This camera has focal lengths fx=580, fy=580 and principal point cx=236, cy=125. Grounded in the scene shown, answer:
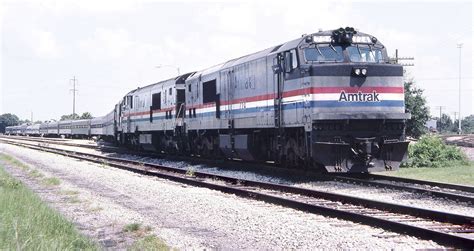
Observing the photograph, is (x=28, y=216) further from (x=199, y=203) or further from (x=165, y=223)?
(x=199, y=203)

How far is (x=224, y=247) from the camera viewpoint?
7863mm

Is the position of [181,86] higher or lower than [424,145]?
higher

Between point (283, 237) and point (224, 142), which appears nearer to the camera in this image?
point (283, 237)

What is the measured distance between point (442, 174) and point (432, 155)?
190 inches

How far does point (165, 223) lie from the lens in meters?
10.1

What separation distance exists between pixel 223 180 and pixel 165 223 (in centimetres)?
739

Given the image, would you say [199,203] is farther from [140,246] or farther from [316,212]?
[140,246]

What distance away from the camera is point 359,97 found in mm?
16109

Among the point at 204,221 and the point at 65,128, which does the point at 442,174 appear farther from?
the point at 65,128

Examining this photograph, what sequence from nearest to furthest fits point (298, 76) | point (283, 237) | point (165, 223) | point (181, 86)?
point (283, 237) → point (165, 223) → point (298, 76) → point (181, 86)

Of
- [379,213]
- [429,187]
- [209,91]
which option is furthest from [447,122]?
[379,213]

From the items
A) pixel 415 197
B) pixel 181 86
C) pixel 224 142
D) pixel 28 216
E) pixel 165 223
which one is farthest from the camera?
pixel 181 86

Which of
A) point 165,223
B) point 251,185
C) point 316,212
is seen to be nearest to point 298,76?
point 251,185

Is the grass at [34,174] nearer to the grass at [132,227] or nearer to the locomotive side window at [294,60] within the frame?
the locomotive side window at [294,60]
